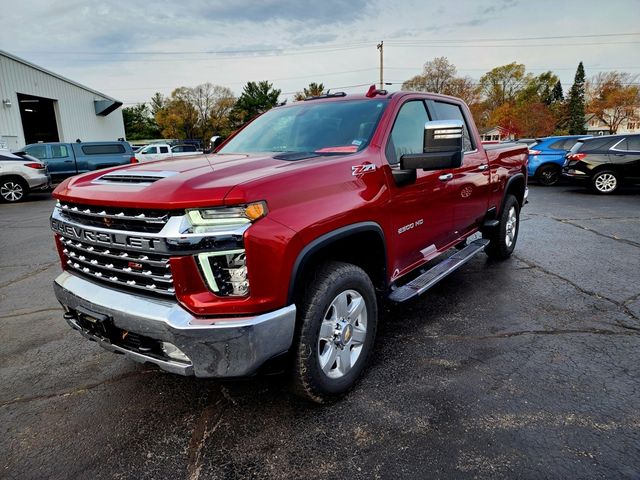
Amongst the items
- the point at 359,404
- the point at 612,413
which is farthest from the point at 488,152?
the point at 359,404

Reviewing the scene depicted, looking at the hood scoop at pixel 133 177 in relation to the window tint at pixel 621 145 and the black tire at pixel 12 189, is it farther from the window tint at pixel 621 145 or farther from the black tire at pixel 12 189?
the black tire at pixel 12 189

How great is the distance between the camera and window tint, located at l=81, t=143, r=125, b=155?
16464mm

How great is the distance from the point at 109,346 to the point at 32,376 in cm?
122

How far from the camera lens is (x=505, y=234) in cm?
548

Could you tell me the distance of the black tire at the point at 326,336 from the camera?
7.61ft

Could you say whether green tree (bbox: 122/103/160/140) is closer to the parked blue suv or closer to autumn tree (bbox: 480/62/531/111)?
autumn tree (bbox: 480/62/531/111)

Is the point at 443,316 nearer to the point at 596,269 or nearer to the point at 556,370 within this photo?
the point at 556,370

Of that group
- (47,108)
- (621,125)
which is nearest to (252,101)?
(47,108)

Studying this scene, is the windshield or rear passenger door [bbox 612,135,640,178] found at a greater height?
the windshield

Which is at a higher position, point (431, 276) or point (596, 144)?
point (596, 144)

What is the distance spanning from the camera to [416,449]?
7.39ft

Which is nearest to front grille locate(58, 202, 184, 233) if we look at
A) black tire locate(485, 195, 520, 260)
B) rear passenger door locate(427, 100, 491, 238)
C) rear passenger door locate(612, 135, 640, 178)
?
rear passenger door locate(427, 100, 491, 238)

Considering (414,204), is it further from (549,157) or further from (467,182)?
(549,157)

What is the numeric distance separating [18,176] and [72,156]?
11.1 feet
